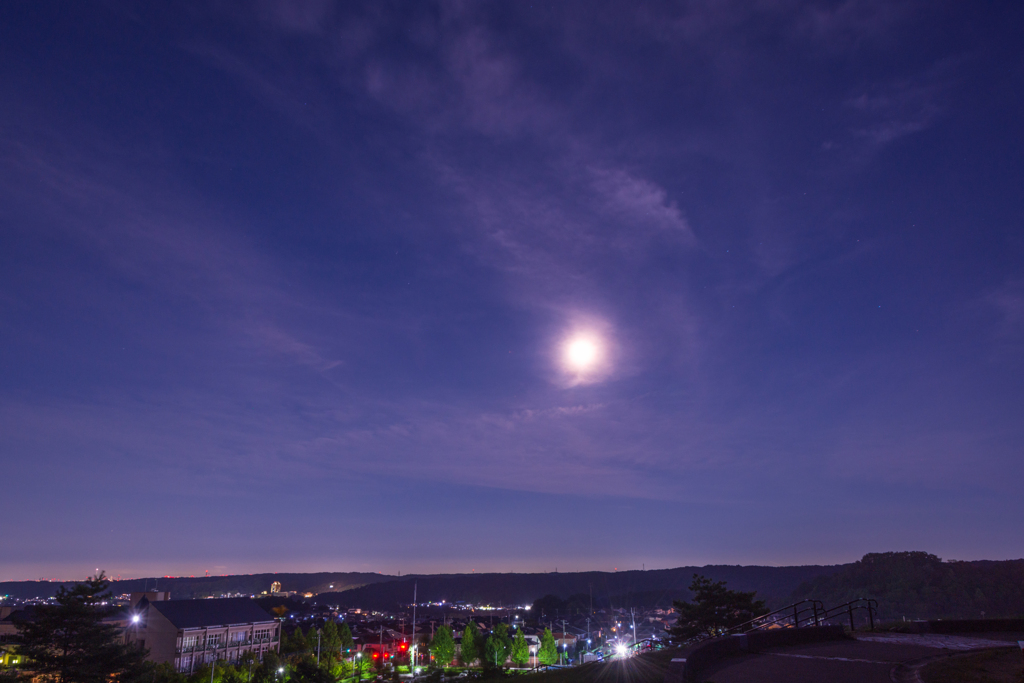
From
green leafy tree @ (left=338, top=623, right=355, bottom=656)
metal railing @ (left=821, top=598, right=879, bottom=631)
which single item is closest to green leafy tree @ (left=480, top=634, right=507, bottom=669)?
green leafy tree @ (left=338, top=623, right=355, bottom=656)

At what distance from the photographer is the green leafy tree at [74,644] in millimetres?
31422

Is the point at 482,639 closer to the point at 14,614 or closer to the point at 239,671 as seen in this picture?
the point at 239,671

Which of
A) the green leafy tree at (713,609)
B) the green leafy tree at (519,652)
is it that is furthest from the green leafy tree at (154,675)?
the green leafy tree at (519,652)

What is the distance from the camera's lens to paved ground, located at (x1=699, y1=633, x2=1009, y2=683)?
1132 cm

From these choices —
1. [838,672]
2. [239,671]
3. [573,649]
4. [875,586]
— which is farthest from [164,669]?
[875,586]

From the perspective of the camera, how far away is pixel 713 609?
138ft

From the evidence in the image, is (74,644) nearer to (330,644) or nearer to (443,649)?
(330,644)

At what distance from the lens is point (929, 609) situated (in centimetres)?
10500

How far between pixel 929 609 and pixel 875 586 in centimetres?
2242

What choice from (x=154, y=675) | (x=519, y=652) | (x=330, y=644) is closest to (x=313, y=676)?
(x=154, y=675)

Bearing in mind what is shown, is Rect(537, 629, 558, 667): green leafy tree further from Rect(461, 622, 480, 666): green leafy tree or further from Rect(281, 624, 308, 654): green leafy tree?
Rect(281, 624, 308, 654): green leafy tree

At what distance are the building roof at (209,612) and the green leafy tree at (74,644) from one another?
37626 millimetres

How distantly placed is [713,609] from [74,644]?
4138cm

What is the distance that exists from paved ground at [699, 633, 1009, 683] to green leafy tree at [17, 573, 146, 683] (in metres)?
35.7
